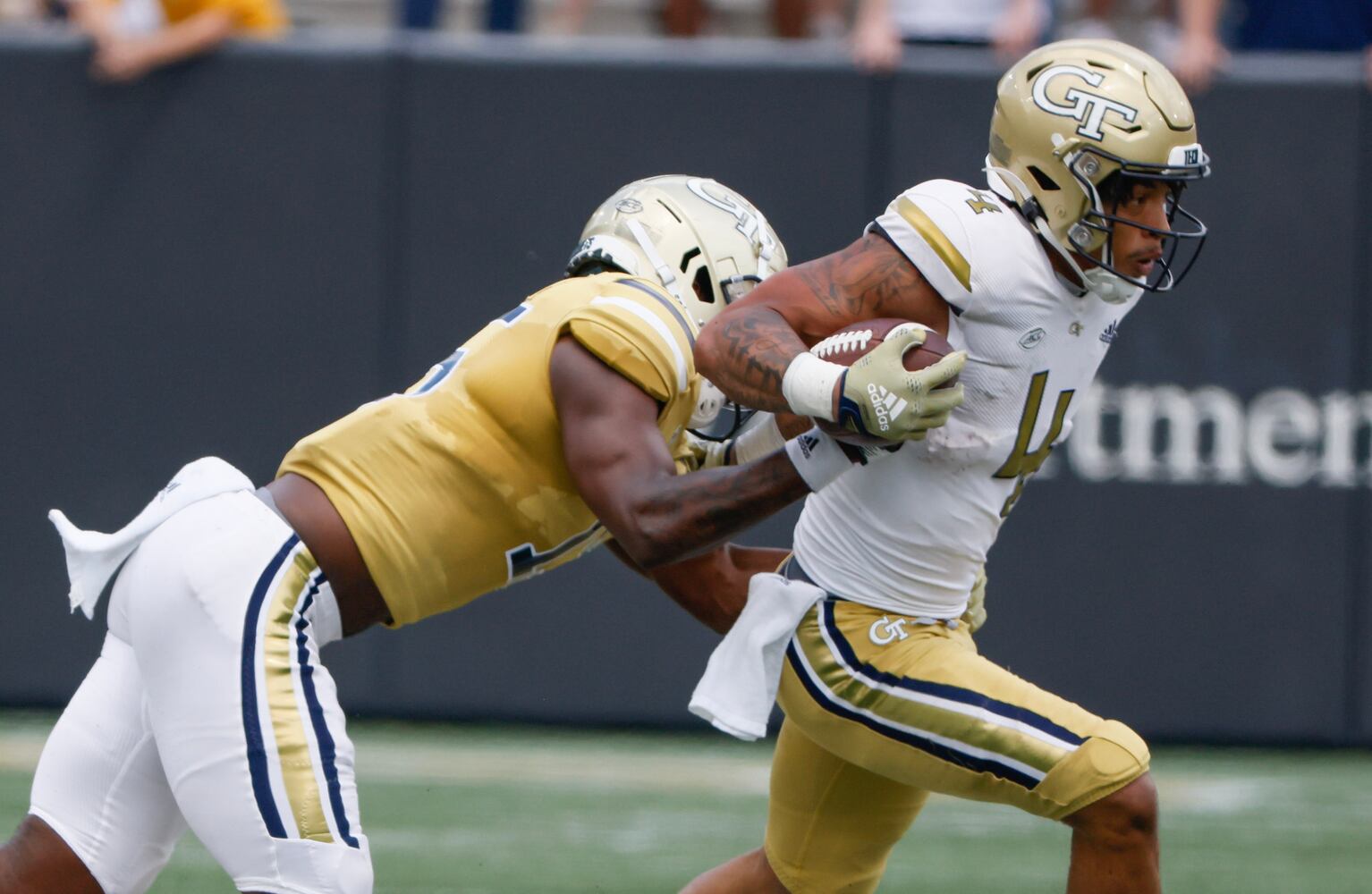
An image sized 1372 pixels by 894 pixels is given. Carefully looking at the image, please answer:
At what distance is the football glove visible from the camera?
301cm

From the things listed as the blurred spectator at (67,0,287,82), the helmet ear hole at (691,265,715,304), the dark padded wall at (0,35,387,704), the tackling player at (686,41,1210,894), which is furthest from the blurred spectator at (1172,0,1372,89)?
the helmet ear hole at (691,265,715,304)

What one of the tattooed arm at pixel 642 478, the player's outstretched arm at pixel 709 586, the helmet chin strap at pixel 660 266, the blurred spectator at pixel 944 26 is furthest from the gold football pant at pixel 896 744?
the blurred spectator at pixel 944 26

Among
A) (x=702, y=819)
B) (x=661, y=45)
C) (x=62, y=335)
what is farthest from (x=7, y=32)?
(x=702, y=819)

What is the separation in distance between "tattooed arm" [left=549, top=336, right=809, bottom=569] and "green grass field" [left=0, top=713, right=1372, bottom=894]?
173cm

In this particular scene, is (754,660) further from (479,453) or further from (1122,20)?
(1122,20)

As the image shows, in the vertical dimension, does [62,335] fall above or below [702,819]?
above

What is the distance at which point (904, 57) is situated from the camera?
6203 mm

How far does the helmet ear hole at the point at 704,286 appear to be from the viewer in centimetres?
355

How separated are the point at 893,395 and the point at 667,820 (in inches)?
103

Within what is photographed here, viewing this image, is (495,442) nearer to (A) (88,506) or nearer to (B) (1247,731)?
(A) (88,506)

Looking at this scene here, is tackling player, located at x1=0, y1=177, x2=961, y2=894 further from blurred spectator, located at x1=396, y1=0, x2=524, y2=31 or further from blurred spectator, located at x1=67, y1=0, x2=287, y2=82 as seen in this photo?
blurred spectator, located at x1=396, y1=0, x2=524, y2=31

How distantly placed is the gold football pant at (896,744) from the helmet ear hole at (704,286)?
560 mm

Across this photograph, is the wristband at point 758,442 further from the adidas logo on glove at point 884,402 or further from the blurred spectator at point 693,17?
the blurred spectator at point 693,17

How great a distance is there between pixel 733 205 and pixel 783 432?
1.38 ft
